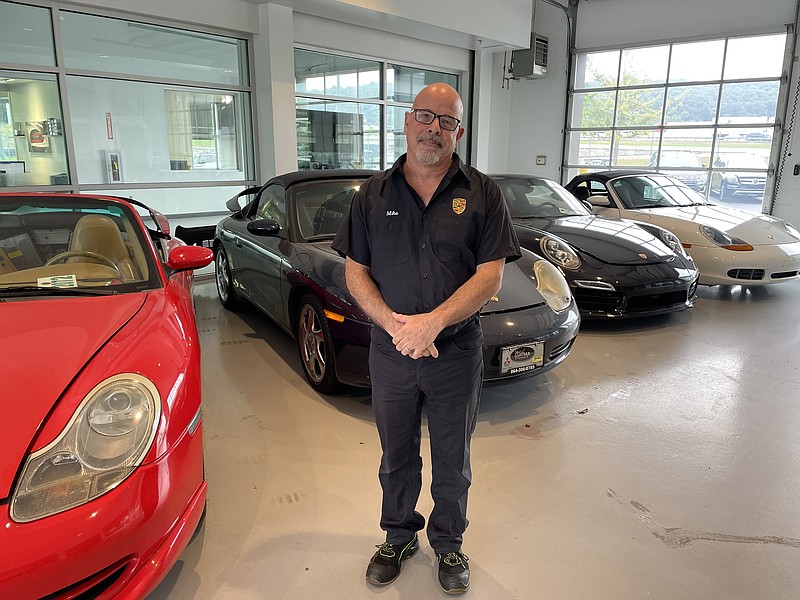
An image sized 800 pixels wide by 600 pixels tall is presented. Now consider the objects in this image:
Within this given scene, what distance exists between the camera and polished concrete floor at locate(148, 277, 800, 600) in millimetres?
1958

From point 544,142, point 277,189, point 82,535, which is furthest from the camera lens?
point 544,142

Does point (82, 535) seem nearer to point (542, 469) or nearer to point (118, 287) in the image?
point (118, 287)

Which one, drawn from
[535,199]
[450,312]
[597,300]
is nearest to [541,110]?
[535,199]

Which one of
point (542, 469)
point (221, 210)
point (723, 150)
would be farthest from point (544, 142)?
point (542, 469)

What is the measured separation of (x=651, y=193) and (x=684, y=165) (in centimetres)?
477

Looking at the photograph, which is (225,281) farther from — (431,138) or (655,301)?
(431,138)

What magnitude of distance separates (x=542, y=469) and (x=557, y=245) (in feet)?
8.16

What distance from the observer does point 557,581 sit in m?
1.95

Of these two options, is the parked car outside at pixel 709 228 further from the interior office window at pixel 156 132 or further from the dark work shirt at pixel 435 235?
the dark work shirt at pixel 435 235

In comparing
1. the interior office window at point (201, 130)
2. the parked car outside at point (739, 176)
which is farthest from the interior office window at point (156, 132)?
the parked car outside at point (739, 176)

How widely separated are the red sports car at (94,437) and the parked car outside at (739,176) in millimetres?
10470

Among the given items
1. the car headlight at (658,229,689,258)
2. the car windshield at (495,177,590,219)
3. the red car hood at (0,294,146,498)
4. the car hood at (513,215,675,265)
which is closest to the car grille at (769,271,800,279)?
the car headlight at (658,229,689,258)

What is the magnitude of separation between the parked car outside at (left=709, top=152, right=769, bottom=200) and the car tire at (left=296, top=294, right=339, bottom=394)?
9.32 m

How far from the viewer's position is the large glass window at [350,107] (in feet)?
28.9
